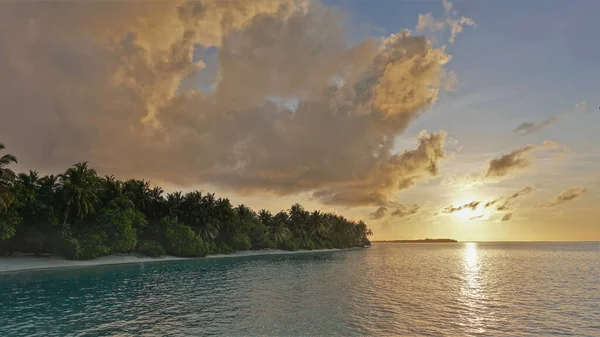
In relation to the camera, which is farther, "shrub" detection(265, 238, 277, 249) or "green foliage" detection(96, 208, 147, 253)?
"shrub" detection(265, 238, 277, 249)

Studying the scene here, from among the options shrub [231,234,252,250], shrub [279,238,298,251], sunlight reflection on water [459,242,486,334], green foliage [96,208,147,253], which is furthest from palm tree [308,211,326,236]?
sunlight reflection on water [459,242,486,334]

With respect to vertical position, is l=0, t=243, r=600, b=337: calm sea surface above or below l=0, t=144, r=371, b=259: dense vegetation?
below

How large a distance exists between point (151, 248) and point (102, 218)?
17.5 metres

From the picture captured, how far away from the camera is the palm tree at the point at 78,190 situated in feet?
234

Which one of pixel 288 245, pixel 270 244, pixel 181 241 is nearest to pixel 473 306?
pixel 181 241

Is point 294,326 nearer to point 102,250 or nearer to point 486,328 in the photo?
point 486,328

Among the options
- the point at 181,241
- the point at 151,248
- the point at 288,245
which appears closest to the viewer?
the point at 151,248

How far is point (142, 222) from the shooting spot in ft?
284

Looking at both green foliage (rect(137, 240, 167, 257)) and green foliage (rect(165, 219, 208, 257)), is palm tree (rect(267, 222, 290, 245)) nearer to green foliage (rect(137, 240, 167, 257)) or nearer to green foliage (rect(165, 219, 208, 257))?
green foliage (rect(165, 219, 208, 257))

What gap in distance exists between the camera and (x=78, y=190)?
71375mm

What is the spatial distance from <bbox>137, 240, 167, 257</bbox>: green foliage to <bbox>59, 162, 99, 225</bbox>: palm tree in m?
17.6

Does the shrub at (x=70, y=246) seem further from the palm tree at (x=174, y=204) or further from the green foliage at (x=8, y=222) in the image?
the palm tree at (x=174, y=204)

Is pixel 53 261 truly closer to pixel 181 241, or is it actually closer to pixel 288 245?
pixel 181 241

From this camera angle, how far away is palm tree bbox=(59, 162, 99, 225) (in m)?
71.3
